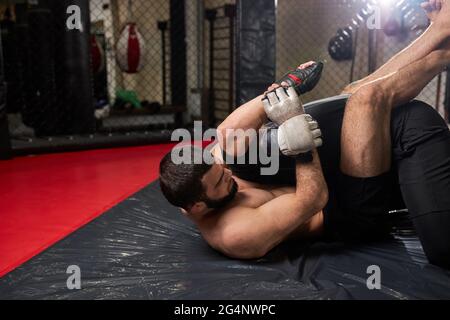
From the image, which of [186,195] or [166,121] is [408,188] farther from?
[166,121]

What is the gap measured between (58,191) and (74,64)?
2005mm

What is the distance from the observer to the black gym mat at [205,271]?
1.40 metres

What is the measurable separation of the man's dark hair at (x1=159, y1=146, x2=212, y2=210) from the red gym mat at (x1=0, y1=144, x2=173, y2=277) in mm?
730

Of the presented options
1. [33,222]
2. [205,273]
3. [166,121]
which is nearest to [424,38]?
[205,273]

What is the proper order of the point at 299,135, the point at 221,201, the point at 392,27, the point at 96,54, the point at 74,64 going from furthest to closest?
the point at 96,54
the point at 392,27
the point at 74,64
the point at 221,201
the point at 299,135

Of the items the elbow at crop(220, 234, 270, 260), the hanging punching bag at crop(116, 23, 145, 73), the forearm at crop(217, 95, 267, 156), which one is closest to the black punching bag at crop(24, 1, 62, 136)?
the hanging punching bag at crop(116, 23, 145, 73)

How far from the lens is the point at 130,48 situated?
5.61 meters

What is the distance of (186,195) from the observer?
1.56 m

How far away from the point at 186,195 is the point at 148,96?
6.32 meters

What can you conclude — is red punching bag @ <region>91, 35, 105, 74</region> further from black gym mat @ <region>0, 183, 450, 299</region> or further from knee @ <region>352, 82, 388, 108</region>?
knee @ <region>352, 82, 388, 108</region>

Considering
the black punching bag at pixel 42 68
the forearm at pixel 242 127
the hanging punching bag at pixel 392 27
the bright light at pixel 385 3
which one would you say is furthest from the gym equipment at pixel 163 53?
the forearm at pixel 242 127

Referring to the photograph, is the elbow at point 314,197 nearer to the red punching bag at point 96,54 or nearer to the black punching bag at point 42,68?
the black punching bag at point 42,68

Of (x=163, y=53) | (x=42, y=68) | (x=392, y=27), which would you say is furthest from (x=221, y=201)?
(x=163, y=53)

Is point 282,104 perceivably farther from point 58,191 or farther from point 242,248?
point 58,191
